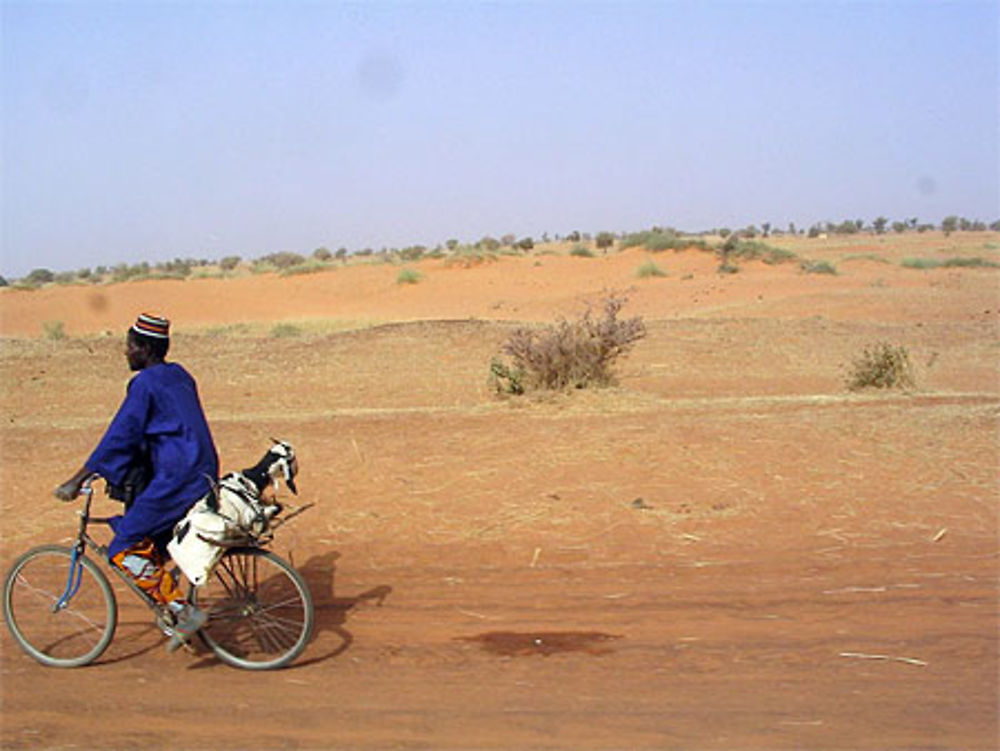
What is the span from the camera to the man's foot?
16.7ft

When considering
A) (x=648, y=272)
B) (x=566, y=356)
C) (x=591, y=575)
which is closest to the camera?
(x=591, y=575)

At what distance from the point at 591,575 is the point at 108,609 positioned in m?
2.94

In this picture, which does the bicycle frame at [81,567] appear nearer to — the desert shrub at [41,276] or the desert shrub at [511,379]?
the desert shrub at [511,379]

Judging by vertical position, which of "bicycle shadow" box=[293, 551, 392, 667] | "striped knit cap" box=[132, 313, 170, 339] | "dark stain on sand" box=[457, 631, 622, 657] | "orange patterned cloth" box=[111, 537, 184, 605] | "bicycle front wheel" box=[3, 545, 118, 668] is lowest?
"bicycle shadow" box=[293, 551, 392, 667]

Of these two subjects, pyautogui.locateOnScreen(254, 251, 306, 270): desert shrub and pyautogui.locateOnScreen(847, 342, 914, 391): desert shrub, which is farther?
pyautogui.locateOnScreen(254, 251, 306, 270): desert shrub

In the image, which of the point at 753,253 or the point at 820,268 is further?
the point at 753,253

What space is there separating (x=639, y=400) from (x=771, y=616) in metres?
7.06

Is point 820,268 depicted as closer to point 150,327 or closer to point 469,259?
point 469,259

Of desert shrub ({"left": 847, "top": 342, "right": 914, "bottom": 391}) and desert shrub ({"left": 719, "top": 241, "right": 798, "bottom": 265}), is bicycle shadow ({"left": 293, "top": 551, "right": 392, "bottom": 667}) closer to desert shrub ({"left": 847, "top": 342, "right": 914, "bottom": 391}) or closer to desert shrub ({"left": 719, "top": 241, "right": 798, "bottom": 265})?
desert shrub ({"left": 847, "top": 342, "right": 914, "bottom": 391})

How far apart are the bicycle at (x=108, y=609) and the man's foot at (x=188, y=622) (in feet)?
0.21

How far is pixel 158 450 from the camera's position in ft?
16.4

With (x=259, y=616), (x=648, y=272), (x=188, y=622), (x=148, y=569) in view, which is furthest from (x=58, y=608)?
(x=648, y=272)

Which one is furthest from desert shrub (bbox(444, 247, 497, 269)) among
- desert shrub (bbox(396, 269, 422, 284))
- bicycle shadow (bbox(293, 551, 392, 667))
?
bicycle shadow (bbox(293, 551, 392, 667))

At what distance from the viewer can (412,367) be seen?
18.7 m
